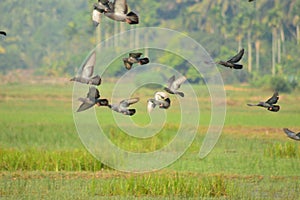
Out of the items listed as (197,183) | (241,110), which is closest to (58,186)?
(197,183)

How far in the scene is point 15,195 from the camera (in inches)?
432

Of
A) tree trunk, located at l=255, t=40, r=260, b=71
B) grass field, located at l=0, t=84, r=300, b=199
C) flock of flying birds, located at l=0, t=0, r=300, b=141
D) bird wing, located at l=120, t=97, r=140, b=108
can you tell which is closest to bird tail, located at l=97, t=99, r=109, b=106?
flock of flying birds, located at l=0, t=0, r=300, b=141

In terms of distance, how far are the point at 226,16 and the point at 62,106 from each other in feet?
67.8

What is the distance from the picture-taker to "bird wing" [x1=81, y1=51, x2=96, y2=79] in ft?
30.4

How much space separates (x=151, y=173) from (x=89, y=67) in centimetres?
438

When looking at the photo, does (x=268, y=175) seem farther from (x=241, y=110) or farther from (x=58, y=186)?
(x=241, y=110)

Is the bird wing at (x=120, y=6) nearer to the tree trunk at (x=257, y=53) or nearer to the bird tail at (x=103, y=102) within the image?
the bird tail at (x=103, y=102)

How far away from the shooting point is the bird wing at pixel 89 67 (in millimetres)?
9262

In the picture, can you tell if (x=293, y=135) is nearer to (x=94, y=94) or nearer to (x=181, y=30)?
(x=94, y=94)

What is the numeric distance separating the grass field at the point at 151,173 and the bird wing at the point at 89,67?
83.0 inches

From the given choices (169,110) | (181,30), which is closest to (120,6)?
(169,110)

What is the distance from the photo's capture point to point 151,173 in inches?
527

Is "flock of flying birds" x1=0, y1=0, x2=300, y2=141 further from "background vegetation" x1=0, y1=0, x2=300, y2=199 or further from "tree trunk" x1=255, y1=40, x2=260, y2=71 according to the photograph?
"tree trunk" x1=255, y1=40, x2=260, y2=71

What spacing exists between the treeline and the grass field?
18493mm
